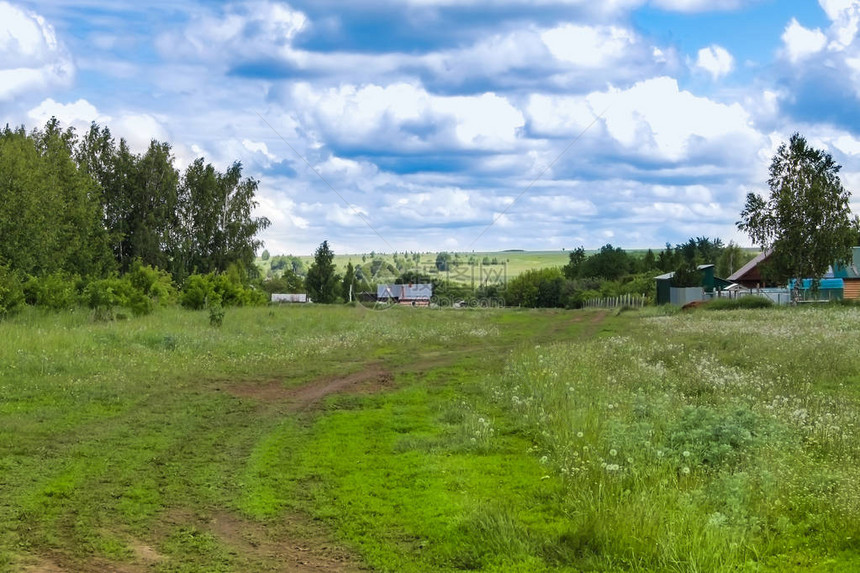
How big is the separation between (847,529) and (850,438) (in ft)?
10.8

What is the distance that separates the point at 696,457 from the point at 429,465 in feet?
10.3

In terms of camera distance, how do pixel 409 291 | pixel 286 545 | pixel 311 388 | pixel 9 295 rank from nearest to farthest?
pixel 286 545
pixel 311 388
pixel 9 295
pixel 409 291

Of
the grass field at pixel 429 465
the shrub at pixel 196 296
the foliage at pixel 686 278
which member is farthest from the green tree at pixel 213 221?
the grass field at pixel 429 465

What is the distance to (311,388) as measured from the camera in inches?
642

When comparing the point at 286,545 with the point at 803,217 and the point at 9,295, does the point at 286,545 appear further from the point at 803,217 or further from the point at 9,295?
the point at 803,217

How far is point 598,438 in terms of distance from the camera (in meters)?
9.61

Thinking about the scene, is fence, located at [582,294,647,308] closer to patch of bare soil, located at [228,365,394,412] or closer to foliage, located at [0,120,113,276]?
foliage, located at [0,120,113,276]

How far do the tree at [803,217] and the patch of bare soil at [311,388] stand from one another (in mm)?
46297

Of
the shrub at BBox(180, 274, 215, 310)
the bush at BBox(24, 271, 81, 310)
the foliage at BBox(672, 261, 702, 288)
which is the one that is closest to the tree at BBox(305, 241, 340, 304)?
the foliage at BBox(672, 261, 702, 288)

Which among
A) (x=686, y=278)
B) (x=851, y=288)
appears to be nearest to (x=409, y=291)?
(x=686, y=278)

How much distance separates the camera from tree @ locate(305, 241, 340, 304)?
85.4 metres

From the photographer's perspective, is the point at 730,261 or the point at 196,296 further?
the point at 730,261

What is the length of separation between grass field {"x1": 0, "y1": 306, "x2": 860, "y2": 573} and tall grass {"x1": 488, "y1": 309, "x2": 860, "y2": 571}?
0.03 metres

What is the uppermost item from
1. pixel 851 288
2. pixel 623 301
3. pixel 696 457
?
pixel 851 288
